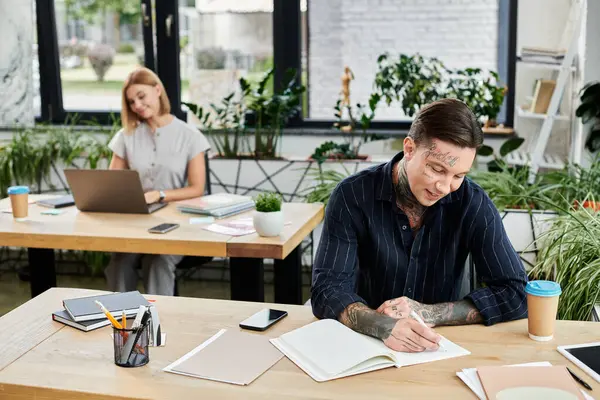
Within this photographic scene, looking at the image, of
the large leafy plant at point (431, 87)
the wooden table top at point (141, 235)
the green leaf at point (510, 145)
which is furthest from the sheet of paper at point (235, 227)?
the green leaf at point (510, 145)

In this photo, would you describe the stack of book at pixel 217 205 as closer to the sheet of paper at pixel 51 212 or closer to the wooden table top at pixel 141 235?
the wooden table top at pixel 141 235

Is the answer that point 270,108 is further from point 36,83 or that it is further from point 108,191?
point 36,83

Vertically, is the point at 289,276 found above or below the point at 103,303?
below

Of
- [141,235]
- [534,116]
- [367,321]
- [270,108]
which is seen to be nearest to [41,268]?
[141,235]

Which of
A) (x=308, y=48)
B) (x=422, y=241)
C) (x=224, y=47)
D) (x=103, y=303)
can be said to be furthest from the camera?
(x=224, y=47)

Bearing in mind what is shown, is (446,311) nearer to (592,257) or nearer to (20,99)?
(592,257)

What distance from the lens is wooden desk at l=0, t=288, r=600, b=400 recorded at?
1.68m

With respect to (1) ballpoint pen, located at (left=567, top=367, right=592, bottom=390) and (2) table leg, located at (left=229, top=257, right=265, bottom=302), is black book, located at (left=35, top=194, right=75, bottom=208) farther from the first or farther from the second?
(1) ballpoint pen, located at (left=567, top=367, right=592, bottom=390)

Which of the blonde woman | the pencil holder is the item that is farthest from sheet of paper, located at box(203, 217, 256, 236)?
the pencil holder

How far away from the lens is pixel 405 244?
230 cm

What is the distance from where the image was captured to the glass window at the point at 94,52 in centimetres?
538

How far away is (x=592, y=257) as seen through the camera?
9.88ft

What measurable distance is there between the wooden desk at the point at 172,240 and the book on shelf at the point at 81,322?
32.5 inches

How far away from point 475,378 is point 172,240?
1.48m
